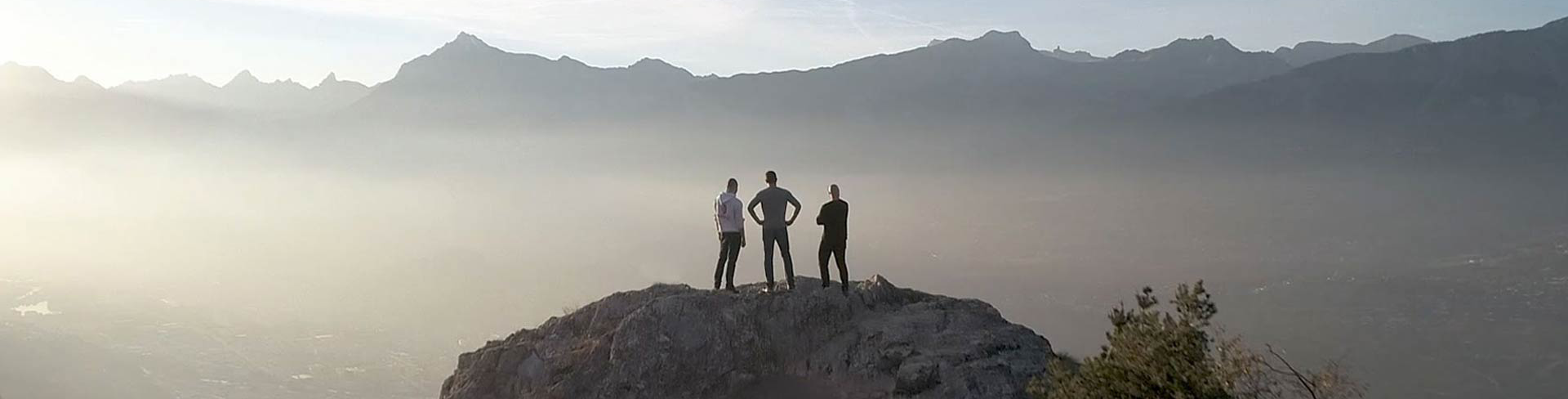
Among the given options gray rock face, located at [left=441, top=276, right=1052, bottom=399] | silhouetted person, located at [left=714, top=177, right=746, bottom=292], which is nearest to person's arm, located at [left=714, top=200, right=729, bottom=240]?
silhouetted person, located at [left=714, top=177, right=746, bottom=292]

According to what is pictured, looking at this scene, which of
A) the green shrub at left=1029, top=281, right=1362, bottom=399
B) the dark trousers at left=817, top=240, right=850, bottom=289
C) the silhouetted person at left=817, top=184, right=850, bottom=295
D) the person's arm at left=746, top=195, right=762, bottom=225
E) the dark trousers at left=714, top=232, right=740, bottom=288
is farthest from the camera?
the dark trousers at left=714, top=232, right=740, bottom=288

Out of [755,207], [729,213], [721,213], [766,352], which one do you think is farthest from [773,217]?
[766,352]

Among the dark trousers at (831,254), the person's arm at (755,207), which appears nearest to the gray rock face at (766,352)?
the dark trousers at (831,254)

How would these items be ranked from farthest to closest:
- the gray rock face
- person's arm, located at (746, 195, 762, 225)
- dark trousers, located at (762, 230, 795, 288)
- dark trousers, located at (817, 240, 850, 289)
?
1. dark trousers, located at (817, 240, 850, 289)
2. dark trousers, located at (762, 230, 795, 288)
3. person's arm, located at (746, 195, 762, 225)
4. the gray rock face

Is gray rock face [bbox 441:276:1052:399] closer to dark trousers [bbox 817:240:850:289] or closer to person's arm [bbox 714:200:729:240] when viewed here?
dark trousers [bbox 817:240:850:289]

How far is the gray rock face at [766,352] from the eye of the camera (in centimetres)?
1584

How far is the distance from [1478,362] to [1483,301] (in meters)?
40.8

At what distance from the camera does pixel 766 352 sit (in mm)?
16797

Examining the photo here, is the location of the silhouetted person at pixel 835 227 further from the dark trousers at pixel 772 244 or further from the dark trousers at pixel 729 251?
the dark trousers at pixel 729 251

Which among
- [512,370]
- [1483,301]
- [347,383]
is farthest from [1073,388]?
[1483,301]

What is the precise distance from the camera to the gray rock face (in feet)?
52.0

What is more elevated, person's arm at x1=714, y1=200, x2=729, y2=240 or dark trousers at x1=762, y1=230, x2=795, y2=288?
person's arm at x1=714, y1=200, x2=729, y2=240

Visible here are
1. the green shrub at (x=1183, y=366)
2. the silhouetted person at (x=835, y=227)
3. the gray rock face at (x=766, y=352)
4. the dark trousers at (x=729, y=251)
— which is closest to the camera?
the green shrub at (x=1183, y=366)

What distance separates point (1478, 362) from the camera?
158000 millimetres
